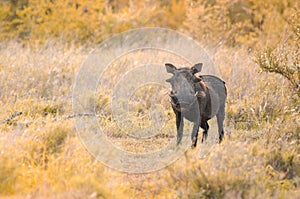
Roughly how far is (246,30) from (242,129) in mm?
14073

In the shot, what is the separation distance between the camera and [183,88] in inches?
308

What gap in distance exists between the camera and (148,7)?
23891 millimetres

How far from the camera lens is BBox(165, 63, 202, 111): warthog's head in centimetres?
777

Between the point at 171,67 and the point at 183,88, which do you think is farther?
the point at 171,67

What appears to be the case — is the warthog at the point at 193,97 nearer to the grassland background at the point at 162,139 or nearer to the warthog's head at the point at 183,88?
the warthog's head at the point at 183,88

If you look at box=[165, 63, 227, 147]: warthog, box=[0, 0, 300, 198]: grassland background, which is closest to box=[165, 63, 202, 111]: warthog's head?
box=[165, 63, 227, 147]: warthog

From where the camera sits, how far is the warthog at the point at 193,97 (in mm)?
7820

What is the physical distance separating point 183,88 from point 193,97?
0.23 m

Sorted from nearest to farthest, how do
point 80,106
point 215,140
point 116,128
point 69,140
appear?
point 69,140
point 215,140
point 116,128
point 80,106

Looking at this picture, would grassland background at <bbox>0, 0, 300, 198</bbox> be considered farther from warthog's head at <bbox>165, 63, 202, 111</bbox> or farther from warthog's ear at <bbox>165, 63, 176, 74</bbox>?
warthog's ear at <bbox>165, 63, 176, 74</bbox>

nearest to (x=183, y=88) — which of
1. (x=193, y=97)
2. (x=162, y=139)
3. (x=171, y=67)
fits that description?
(x=193, y=97)

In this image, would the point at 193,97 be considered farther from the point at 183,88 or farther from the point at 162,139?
the point at 162,139

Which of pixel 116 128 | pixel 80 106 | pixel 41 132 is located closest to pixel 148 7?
pixel 80 106

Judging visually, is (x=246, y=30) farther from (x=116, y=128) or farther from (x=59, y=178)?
(x=59, y=178)
